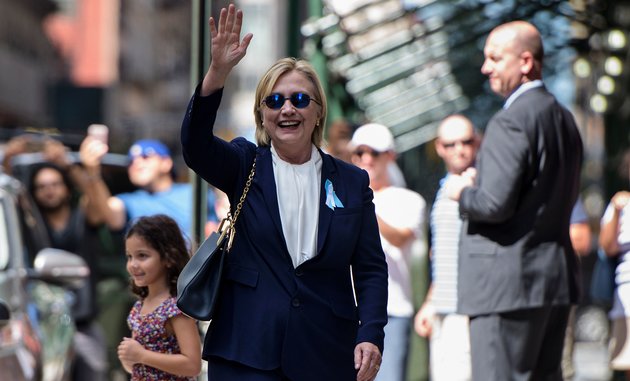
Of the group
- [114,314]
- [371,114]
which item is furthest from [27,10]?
[114,314]

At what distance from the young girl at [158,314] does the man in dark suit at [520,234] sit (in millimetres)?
1462

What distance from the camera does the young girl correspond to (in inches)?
234

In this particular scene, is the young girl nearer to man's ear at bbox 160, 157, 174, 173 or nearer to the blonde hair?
the blonde hair

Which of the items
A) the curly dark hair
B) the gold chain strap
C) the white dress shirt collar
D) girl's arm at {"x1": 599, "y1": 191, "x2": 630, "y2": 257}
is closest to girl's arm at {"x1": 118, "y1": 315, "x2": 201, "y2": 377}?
the curly dark hair

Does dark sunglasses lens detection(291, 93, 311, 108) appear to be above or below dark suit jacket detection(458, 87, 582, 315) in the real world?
above

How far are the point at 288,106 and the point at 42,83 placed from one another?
7089 cm

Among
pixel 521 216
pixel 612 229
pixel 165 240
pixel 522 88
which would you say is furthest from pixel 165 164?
pixel 165 240

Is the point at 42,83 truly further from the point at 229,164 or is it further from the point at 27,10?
the point at 229,164

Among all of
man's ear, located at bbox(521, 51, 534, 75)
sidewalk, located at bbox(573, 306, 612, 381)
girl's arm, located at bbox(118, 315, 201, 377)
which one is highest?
man's ear, located at bbox(521, 51, 534, 75)

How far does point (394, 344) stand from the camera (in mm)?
8938

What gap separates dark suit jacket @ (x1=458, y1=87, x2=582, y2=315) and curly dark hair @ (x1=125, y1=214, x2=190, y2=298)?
144 centimetres

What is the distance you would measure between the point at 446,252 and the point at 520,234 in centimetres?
148

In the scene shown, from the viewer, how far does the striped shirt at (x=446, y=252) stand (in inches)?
334

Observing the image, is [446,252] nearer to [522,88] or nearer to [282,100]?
[522,88]
